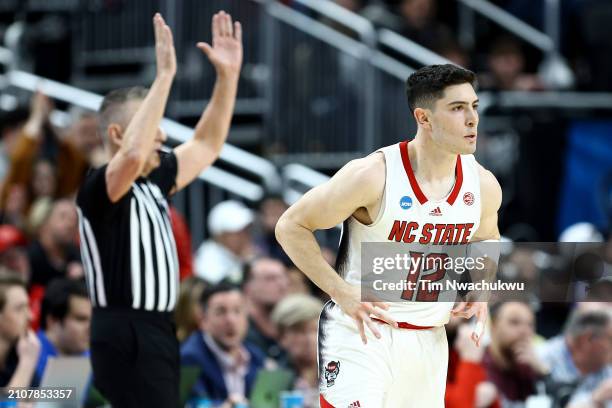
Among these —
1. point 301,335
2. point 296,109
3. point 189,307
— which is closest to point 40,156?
point 296,109

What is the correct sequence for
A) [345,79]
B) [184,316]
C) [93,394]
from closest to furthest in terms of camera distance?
1. [93,394]
2. [184,316]
3. [345,79]

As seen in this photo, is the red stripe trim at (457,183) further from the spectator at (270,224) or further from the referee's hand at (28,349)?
the spectator at (270,224)

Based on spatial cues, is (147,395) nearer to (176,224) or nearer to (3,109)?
(176,224)

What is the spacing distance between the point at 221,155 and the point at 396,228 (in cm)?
658

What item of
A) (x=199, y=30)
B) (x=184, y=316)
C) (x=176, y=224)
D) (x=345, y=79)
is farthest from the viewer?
(x=199, y=30)

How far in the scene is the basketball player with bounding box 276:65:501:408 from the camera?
629cm

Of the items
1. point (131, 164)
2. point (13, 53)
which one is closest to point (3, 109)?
point (13, 53)

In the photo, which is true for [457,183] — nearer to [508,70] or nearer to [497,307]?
[497,307]

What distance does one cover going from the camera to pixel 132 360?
280 inches

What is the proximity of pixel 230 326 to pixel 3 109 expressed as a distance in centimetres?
497

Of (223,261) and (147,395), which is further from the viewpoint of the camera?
(223,261)

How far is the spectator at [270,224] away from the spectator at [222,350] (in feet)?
8.98

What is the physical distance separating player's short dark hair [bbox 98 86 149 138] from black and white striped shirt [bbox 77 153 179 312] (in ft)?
1.07

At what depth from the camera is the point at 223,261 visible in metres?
12.2
